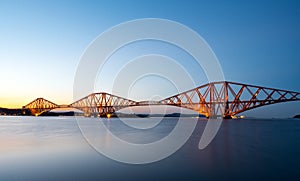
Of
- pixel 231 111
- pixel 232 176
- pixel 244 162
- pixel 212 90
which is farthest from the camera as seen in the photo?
pixel 212 90

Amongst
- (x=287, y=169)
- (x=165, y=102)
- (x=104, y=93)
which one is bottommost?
(x=287, y=169)

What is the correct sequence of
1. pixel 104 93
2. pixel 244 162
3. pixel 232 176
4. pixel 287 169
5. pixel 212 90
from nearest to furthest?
pixel 232 176, pixel 287 169, pixel 244 162, pixel 212 90, pixel 104 93

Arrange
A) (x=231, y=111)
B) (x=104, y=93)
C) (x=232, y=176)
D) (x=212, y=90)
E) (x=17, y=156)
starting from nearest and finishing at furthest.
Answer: (x=232, y=176) → (x=17, y=156) → (x=231, y=111) → (x=212, y=90) → (x=104, y=93)

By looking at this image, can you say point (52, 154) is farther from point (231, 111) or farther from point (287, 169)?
point (231, 111)

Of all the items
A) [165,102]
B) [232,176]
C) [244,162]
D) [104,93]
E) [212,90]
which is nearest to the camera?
[232,176]

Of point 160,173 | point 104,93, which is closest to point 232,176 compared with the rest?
point 160,173

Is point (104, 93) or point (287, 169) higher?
point (104, 93)

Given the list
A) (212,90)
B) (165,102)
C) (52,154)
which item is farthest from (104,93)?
(52,154)

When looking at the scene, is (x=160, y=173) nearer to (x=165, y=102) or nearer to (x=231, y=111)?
(x=231, y=111)

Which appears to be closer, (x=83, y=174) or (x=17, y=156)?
(x=83, y=174)
